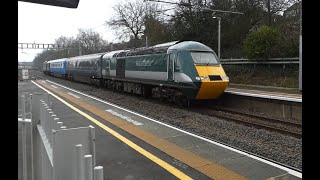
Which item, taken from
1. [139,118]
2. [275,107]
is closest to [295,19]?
[275,107]

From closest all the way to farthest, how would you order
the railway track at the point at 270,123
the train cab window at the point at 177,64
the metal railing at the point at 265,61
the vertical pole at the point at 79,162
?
the vertical pole at the point at 79,162 → the railway track at the point at 270,123 → the train cab window at the point at 177,64 → the metal railing at the point at 265,61

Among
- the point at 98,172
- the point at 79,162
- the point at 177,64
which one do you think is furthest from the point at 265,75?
the point at 98,172

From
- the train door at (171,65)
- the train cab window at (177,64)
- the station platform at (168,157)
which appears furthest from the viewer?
the train door at (171,65)

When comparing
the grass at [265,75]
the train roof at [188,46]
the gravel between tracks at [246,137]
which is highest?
the train roof at [188,46]

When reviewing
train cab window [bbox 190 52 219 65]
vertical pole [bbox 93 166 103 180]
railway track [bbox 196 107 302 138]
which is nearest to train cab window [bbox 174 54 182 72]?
train cab window [bbox 190 52 219 65]

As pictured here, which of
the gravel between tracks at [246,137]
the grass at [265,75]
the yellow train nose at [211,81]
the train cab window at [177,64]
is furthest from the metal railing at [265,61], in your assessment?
the gravel between tracks at [246,137]

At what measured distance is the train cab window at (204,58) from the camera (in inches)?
590

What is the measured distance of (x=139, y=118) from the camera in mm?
11391

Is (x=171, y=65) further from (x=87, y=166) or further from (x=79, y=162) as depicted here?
(x=87, y=166)

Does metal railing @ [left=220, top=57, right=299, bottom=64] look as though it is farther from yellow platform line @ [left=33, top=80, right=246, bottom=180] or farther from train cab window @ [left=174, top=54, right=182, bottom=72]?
yellow platform line @ [left=33, top=80, right=246, bottom=180]

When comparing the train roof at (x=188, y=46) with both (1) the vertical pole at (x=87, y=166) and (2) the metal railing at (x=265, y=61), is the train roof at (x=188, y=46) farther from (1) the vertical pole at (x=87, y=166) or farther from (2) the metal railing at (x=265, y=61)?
(2) the metal railing at (x=265, y=61)
